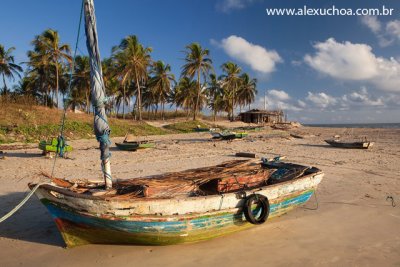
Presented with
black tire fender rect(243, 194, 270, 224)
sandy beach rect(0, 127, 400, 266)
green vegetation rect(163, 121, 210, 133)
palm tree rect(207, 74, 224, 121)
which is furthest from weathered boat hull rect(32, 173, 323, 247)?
palm tree rect(207, 74, 224, 121)

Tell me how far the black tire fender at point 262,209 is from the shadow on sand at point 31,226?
11.9 feet

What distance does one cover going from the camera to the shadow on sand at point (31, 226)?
20.2 ft

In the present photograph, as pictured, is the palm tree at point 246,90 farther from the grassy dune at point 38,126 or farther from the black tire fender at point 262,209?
the black tire fender at point 262,209

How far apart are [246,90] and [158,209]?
6117 centimetres

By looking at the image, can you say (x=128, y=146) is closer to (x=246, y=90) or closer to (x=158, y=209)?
(x=158, y=209)

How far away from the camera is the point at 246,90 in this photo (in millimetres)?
64625

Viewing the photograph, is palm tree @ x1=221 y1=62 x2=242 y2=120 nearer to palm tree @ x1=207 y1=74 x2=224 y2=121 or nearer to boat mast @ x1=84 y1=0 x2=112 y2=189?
palm tree @ x1=207 y1=74 x2=224 y2=121

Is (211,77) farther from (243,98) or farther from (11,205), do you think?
(11,205)

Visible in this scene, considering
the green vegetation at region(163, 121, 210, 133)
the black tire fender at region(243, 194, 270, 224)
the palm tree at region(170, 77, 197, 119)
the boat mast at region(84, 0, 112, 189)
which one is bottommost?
the black tire fender at region(243, 194, 270, 224)

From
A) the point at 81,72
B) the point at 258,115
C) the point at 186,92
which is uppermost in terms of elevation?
the point at 81,72

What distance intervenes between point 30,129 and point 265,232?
81.9ft

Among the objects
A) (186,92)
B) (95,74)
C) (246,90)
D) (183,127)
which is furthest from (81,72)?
(95,74)

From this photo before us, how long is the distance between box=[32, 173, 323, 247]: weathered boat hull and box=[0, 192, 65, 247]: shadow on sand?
86cm

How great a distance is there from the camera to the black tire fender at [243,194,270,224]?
238 inches
